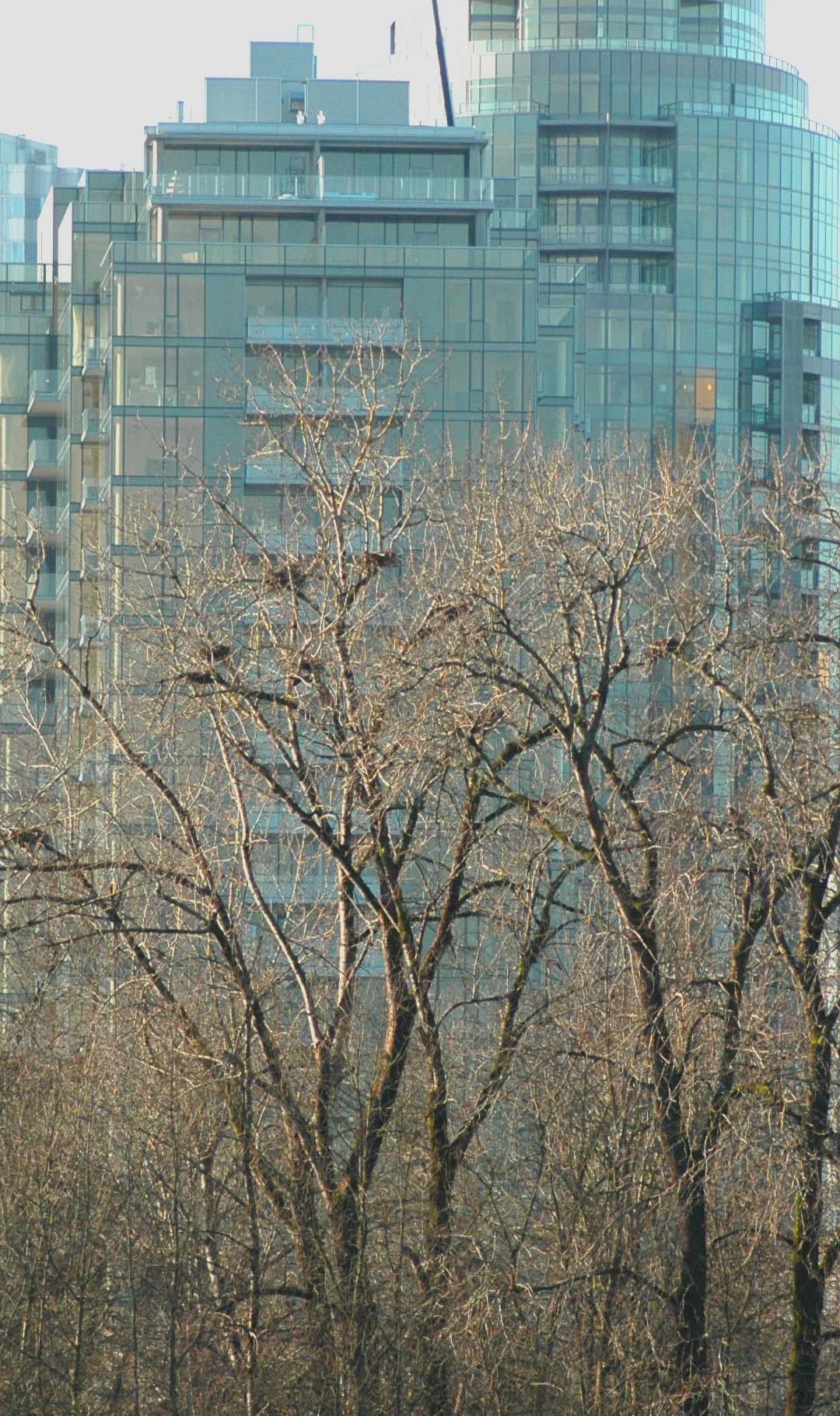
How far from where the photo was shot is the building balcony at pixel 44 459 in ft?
397

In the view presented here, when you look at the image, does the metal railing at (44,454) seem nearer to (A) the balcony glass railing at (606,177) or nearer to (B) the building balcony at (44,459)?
(B) the building balcony at (44,459)

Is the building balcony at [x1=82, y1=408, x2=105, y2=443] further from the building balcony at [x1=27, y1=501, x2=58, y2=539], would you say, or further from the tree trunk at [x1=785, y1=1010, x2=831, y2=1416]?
the tree trunk at [x1=785, y1=1010, x2=831, y2=1416]

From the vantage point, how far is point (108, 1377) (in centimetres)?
2694

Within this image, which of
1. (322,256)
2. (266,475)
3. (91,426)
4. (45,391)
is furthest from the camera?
(45,391)

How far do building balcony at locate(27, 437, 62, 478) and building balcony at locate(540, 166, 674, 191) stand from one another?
47.1m

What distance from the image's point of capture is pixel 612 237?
152 meters

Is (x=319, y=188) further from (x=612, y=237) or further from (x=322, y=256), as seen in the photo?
(x=612, y=237)

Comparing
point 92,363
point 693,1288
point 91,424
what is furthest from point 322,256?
point 693,1288

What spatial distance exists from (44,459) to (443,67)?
1881 inches

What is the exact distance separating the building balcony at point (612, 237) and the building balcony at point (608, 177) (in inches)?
103

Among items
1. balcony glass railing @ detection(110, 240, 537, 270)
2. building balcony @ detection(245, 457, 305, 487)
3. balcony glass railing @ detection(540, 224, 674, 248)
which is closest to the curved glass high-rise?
balcony glass railing @ detection(540, 224, 674, 248)

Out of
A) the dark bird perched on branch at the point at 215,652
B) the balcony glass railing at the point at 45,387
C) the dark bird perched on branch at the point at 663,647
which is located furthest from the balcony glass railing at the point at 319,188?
the dark bird perched on branch at the point at 663,647

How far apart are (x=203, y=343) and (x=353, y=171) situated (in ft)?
48.9

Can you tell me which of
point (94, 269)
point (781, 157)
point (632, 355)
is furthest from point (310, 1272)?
point (781, 157)
